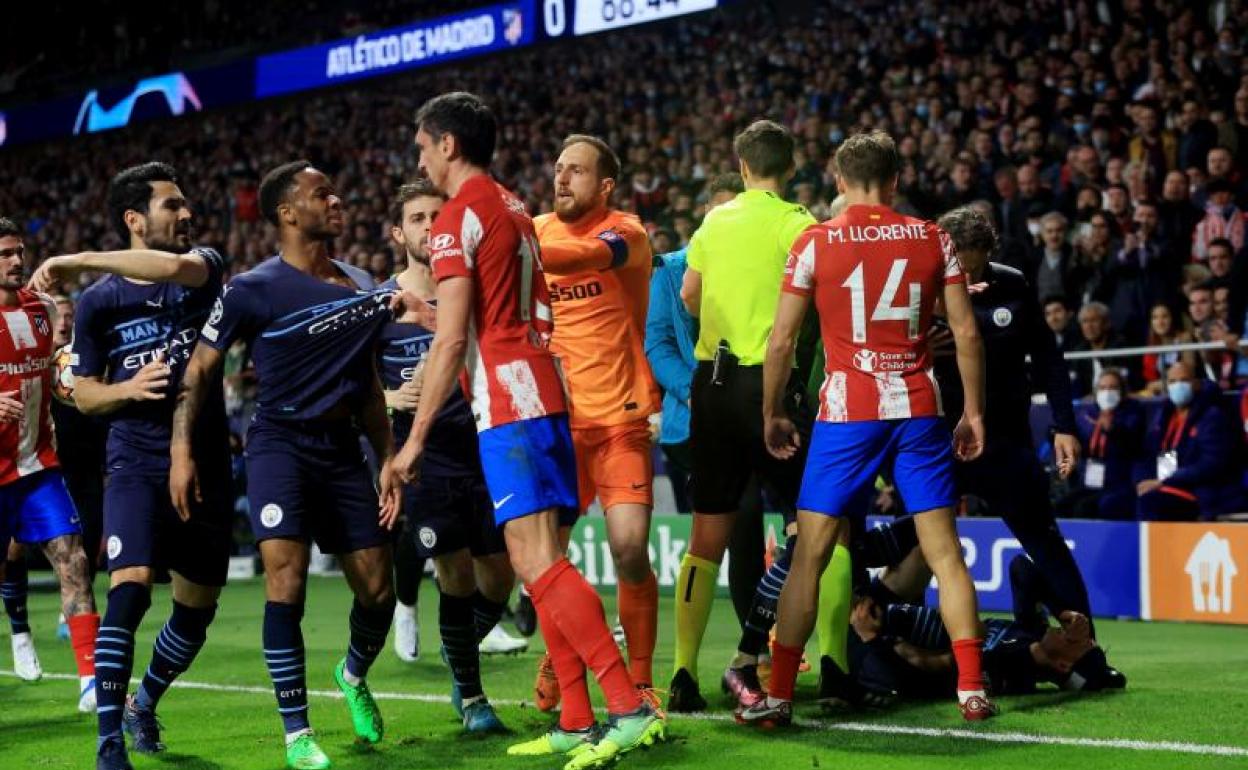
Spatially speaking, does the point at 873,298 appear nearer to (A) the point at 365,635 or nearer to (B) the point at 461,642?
(B) the point at 461,642

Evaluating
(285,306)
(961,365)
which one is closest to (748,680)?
(961,365)

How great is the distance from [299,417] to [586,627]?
1.33m

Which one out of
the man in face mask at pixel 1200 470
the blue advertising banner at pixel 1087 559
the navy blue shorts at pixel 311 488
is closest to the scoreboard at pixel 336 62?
the man in face mask at pixel 1200 470

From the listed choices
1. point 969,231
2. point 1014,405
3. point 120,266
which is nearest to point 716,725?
point 1014,405

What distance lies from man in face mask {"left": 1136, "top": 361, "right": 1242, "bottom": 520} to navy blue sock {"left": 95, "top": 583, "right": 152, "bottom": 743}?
749 centimetres

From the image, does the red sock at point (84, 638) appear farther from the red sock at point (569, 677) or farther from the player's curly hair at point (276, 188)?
the red sock at point (569, 677)

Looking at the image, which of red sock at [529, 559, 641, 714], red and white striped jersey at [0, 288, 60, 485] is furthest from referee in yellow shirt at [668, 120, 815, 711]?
red and white striped jersey at [0, 288, 60, 485]

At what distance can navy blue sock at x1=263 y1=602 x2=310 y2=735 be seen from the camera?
19.1 feet

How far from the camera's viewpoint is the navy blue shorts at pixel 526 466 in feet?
18.0

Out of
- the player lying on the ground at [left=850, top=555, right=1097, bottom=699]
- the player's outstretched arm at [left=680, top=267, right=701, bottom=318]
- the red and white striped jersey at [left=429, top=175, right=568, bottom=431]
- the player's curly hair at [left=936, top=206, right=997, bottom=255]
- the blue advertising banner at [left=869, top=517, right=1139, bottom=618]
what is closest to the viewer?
the red and white striped jersey at [left=429, top=175, right=568, bottom=431]

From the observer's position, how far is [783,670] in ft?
20.8

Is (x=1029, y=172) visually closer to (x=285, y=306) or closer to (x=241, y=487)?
(x=241, y=487)

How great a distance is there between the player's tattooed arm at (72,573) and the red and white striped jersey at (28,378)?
383 mm

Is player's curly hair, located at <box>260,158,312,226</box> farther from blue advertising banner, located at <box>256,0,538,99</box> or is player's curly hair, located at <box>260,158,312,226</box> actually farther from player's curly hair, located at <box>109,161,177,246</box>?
blue advertising banner, located at <box>256,0,538,99</box>
